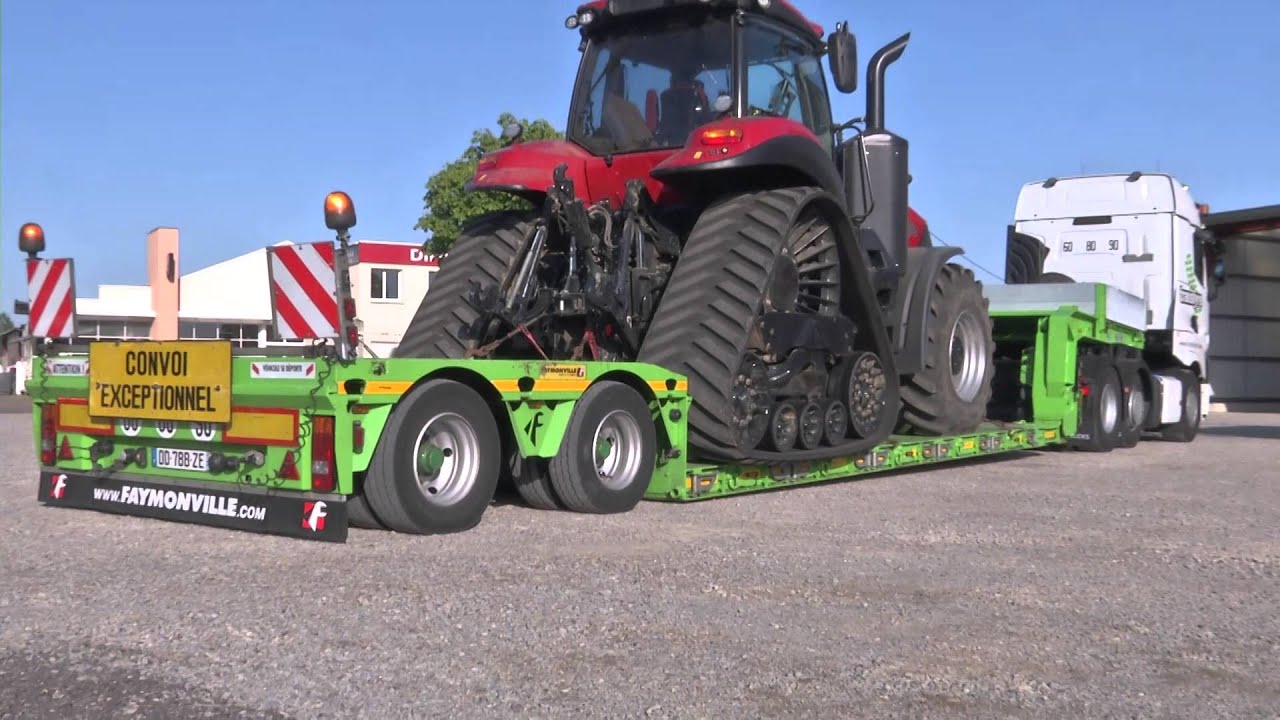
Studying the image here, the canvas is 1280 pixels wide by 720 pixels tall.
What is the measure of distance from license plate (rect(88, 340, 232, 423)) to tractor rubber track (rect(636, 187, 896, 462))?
267cm

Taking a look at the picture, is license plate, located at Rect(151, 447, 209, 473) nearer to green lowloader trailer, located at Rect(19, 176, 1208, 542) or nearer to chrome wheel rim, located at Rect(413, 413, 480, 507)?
green lowloader trailer, located at Rect(19, 176, 1208, 542)

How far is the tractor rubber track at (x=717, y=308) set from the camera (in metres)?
7.86

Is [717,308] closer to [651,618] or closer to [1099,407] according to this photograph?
[651,618]

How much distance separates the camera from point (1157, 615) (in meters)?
5.13

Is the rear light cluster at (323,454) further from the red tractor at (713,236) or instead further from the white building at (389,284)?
the white building at (389,284)

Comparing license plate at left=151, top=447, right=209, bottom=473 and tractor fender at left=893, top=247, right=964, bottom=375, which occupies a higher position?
tractor fender at left=893, top=247, right=964, bottom=375

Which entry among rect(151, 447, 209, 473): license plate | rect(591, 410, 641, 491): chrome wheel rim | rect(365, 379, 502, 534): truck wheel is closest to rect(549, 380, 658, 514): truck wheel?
rect(591, 410, 641, 491): chrome wheel rim

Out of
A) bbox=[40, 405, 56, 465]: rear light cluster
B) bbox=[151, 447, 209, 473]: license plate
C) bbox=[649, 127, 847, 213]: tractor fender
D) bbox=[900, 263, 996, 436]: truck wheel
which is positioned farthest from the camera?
bbox=[900, 263, 996, 436]: truck wheel

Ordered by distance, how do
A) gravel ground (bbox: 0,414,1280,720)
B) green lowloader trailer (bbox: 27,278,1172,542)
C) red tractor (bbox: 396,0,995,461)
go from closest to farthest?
gravel ground (bbox: 0,414,1280,720)
green lowloader trailer (bbox: 27,278,1172,542)
red tractor (bbox: 396,0,995,461)

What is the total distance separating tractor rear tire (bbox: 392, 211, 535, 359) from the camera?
8.81 metres

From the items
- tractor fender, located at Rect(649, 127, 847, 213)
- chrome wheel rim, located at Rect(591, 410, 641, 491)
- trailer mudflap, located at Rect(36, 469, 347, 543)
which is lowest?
trailer mudflap, located at Rect(36, 469, 347, 543)

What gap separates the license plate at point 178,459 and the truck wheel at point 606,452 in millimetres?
1895

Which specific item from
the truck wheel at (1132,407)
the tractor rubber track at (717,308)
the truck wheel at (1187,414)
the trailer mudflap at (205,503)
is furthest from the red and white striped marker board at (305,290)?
the truck wheel at (1187,414)

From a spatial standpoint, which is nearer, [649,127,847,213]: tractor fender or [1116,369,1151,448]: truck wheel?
[649,127,847,213]: tractor fender
